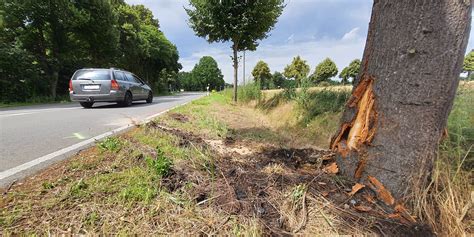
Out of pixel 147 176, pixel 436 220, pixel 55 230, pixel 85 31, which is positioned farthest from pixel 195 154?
pixel 85 31

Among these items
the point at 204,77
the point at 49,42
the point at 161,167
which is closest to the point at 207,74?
the point at 204,77

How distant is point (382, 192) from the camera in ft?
6.15

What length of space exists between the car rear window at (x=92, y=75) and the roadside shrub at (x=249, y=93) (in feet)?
20.5

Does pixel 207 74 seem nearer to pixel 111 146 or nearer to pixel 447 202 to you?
pixel 111 146

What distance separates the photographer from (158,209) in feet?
5.82

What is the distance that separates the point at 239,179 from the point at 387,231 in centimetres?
107

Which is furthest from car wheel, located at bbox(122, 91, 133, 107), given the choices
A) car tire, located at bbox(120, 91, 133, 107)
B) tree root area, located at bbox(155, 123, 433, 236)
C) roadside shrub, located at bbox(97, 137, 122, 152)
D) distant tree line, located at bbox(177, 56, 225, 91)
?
distant tree line, located at bbox(177, 56, 225, 91)

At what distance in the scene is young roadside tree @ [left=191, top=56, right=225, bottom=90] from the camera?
8469 cm

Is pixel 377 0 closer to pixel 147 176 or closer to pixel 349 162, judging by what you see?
pixel 349 162

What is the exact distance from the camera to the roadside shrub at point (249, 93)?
12.3 meters

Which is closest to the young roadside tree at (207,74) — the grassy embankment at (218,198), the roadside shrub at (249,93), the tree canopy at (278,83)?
the roadside shrub at (249,93)

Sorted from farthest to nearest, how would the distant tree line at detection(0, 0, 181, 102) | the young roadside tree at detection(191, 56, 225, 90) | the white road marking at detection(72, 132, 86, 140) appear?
the young roadside tree at detection(191, 56, 225, 90), the distant tree line at detection(0, 0, 181, 102), the white road marking at detection(72, 132, 86, 140)

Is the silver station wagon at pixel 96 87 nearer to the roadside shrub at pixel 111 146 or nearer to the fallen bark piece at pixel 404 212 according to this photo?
the roadside shrub at pixel 111 146

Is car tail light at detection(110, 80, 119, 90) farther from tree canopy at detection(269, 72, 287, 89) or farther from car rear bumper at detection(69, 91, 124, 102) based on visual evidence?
tree canopy at detection(269, 72, 287, 89)
